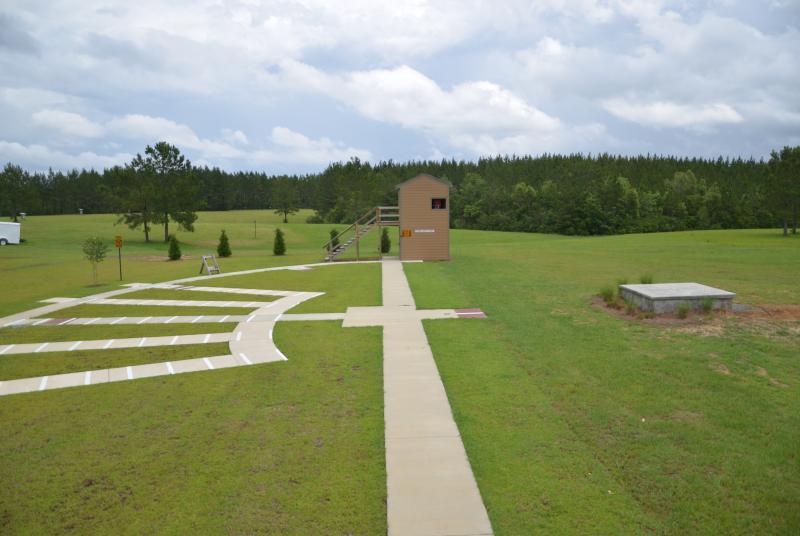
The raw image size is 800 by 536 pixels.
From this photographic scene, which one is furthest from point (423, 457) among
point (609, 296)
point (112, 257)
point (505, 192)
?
point (505, 192)

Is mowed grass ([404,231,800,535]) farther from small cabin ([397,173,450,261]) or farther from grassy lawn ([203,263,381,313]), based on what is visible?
small cabin ([397,173,450,261])

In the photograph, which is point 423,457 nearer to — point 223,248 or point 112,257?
point 223,248

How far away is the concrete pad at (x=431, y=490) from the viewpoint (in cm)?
456

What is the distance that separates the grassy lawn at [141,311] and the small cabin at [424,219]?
46.4ft

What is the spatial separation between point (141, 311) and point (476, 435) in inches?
468

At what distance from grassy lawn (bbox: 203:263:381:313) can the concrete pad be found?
857cm

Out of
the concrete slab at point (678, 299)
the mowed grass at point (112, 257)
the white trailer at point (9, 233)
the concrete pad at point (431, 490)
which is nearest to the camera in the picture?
the concrete pad at point (431, 490)

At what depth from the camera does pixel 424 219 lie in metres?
28.2

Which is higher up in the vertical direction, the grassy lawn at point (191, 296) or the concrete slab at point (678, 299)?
the concrete slab at point (678, 299)

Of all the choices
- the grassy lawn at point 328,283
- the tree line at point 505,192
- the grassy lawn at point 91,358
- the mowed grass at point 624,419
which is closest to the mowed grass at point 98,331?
the grassy lawn at point 91,358

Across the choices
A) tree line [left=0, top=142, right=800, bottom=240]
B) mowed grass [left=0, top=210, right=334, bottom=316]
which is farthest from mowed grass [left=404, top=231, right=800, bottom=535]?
tree line [left=0, top=142, right=800, bottom=240]

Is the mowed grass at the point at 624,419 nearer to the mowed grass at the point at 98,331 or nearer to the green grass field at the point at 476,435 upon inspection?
the green grass field at the point at 476,435

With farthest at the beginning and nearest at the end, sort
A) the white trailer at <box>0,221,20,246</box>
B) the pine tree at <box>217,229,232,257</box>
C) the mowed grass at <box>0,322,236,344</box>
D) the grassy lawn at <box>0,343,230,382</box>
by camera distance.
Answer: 1. the white trailer at <box>0,221,20,246</box>
2. the pine tree at <box>217,229,232,257</box>
3. the mowed grass at <box>0,322,236,344</box>
4. the grassy lawn at <box>0,343,230,382</box>

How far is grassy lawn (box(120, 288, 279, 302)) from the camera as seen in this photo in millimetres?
16878
